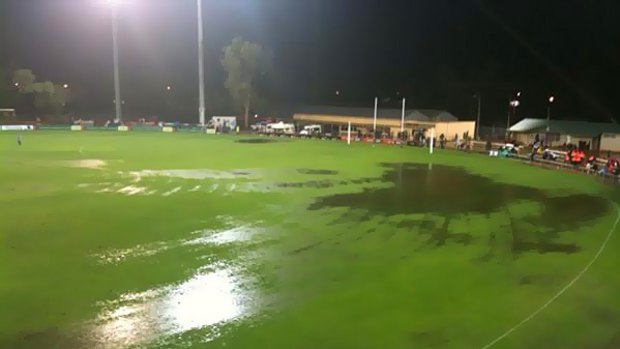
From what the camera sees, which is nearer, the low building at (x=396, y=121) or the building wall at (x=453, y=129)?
the building wall at (x=453, y=129)

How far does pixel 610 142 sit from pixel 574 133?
17.3 feet

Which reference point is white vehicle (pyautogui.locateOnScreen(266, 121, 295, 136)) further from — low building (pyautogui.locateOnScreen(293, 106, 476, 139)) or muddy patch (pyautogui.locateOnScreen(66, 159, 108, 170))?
muddy patch (pyautogui.locateOnScreen(66, 159, 108, 170))

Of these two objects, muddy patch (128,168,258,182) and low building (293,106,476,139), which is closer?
muddy patch (128,168,258,182)

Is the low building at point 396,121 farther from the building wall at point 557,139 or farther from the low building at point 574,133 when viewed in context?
the low building at point 574,133

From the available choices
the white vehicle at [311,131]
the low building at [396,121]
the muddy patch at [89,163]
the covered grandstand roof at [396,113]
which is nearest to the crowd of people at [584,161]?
the low building at [396,121]

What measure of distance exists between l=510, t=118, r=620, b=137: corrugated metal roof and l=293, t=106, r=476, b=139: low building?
5.63 metres

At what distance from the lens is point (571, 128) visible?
5072 centimetres

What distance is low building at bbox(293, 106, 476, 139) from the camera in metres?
48.5

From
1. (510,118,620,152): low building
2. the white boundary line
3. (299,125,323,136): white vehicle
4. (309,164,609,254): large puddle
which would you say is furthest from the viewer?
(299,125,323,136): white vehicle

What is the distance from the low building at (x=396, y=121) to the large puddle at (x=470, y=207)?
25.2m

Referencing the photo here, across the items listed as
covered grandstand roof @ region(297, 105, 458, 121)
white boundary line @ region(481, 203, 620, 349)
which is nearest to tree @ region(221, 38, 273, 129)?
covered grandstand roof @ region(297, 105, 458, 121)

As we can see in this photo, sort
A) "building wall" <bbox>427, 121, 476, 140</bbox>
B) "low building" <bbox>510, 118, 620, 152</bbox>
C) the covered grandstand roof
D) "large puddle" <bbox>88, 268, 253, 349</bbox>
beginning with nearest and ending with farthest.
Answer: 1. "large puddle" <bbox>88, 268, 253, 349</bbox>
2. "low building" <bbox>510, 118, 620, 152</bbox>
3. "building wall" <bbox>427, 121, 476, 140</bbox>
4. the covered grandstand roof

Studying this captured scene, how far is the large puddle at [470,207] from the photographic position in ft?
43.5

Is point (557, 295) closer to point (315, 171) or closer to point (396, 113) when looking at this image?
point (315, 171)
